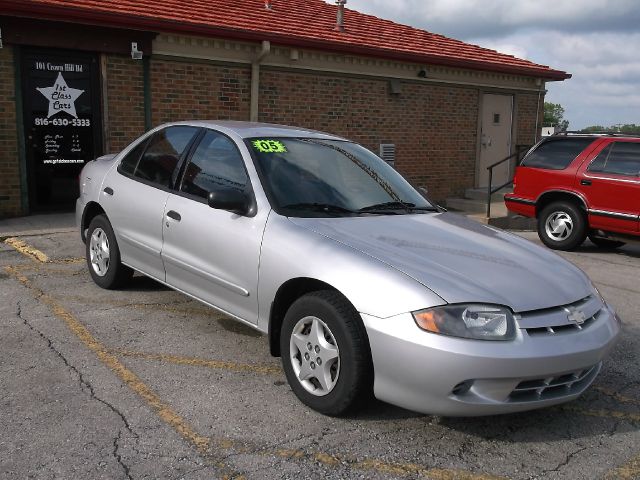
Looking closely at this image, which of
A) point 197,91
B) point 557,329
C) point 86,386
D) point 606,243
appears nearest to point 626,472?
point 557,329

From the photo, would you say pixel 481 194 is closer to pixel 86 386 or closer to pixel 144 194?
pixel 144 194

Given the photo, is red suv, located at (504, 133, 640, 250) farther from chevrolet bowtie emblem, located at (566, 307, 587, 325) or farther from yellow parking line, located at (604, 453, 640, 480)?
yellow parking line, located at (604, 453, 640, 480)

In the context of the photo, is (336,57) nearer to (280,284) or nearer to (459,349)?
(280,284)

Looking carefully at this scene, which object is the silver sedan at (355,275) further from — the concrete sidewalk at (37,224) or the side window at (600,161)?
the side window at (600,161)

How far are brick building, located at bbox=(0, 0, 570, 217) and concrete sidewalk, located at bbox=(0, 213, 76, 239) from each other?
230mm

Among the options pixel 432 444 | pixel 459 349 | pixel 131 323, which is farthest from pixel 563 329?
pixel 131 323

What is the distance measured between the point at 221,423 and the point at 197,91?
26.1 ft

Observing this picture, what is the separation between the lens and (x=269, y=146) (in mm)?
4379

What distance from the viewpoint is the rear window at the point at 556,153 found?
9.04 m

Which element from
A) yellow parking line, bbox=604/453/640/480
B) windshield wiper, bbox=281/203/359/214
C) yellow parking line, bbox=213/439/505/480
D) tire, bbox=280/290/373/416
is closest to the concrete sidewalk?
windshield wiper, bbox=281/203/359/214

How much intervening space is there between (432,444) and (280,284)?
3.89 ft

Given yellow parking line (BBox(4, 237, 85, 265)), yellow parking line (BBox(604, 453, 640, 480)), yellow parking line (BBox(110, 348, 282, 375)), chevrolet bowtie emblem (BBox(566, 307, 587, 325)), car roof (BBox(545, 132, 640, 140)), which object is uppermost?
car roof (BBox(545, 132, 640, 140))

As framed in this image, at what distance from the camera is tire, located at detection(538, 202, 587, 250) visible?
348 inches

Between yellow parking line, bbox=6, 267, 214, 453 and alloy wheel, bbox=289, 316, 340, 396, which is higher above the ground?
alloy wheel, bbox=289, 316, 340, 396
